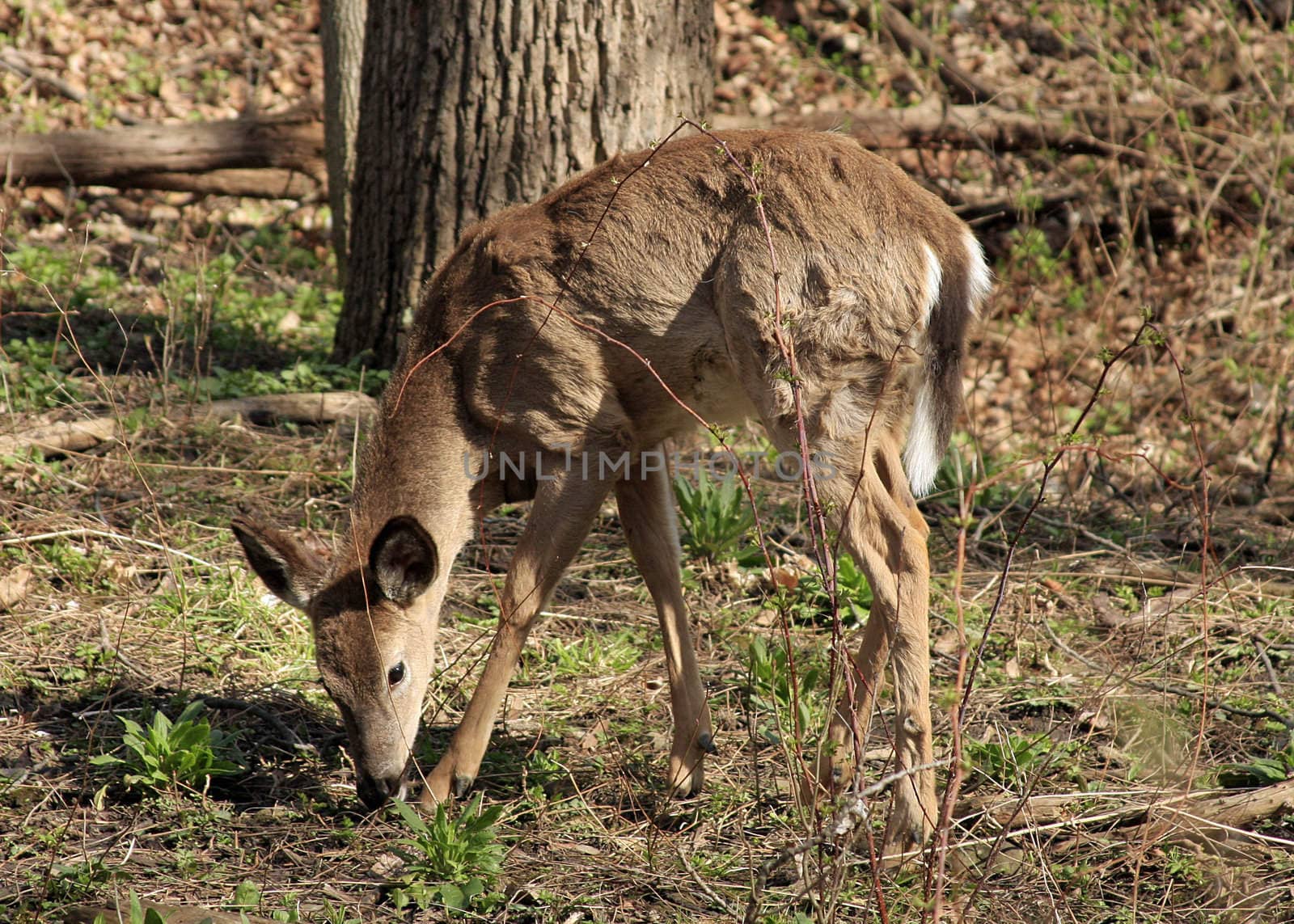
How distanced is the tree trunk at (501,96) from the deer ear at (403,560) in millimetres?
2647

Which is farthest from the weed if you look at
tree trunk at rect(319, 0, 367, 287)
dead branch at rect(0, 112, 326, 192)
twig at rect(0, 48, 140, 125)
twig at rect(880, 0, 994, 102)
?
twig at rect(0, 48, 140, 125)

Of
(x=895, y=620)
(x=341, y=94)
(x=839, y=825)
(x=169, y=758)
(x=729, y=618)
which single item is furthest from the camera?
(x=341, y=94)

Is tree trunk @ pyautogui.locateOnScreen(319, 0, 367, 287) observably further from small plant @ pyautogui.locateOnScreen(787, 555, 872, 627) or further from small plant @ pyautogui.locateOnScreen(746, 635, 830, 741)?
small plant @ pyautogui.locateOnScreen(746, 635, 830, 741)

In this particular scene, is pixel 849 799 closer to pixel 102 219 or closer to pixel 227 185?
pixel 227 185

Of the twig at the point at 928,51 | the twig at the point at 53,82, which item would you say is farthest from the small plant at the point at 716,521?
the twig at the point at 53,82

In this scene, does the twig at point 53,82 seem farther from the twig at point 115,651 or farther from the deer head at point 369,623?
the deer head at point 369,623

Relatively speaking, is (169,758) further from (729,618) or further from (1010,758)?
(1010,758)

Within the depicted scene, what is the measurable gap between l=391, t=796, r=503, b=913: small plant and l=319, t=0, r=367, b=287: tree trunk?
5.46m

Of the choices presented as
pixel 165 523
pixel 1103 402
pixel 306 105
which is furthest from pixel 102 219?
pixel 1103 402

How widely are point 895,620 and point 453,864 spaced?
1.57 meters

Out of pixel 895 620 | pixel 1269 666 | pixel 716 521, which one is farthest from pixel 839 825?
pixel 716 521

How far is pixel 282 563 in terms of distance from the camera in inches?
170

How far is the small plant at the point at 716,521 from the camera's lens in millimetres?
5664

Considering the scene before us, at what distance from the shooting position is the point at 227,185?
9336mm
